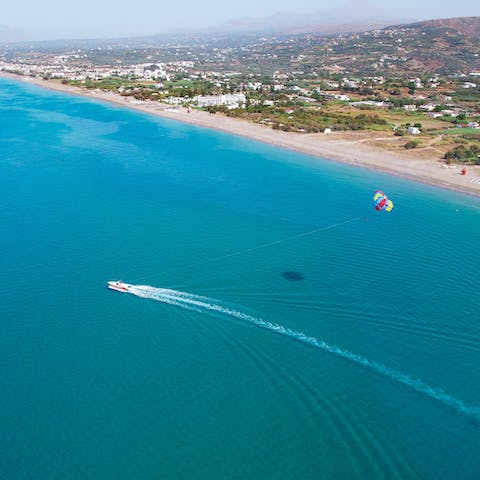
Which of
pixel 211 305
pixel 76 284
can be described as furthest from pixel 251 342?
pixel 76 284

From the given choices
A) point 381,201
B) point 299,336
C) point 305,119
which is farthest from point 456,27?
point 299,336

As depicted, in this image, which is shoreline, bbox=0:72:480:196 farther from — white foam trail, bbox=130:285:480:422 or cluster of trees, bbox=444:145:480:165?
white foam trail, bbox=130:285:480:422

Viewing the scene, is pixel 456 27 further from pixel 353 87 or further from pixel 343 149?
pixel 343 149

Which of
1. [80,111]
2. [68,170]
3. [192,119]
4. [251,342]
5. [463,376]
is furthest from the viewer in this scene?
[80,111]

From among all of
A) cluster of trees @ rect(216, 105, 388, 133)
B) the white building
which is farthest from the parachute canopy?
the white building

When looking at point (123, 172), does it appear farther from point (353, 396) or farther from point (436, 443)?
point (436, 443)
